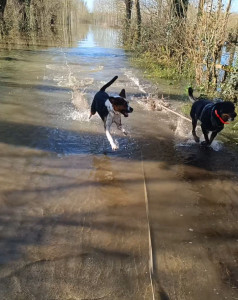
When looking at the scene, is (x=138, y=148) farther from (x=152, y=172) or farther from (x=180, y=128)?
(x=180, y=128)

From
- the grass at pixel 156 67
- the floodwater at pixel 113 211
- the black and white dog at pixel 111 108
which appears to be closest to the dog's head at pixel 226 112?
the floodwater at pixel 113 211

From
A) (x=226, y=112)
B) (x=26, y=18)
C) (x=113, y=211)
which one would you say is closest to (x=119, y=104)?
(x=226, y=112)

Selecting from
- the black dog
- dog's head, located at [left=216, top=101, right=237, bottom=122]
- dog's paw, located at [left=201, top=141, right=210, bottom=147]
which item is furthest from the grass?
dog's head, located at [left=216, top=101, right=237, bottom=122]

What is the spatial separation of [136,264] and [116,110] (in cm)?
359

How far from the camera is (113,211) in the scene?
4.30 metres

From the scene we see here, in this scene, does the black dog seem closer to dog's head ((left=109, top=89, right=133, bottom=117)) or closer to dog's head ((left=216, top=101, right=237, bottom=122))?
dog's head ((left=216, top=101, right=237, bottom=122))

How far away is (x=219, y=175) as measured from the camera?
5523 millimetres

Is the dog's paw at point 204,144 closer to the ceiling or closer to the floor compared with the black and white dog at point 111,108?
closer to the floor

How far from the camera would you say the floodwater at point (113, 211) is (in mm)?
3111

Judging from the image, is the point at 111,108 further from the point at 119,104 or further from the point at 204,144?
the point at 204,144

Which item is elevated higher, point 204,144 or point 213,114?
point 213,114

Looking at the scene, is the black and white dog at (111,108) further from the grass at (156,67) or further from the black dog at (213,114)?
the grass at (156,67)

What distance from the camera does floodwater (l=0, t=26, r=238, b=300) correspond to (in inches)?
122

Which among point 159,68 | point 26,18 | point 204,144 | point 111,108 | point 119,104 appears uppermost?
point 26,18
